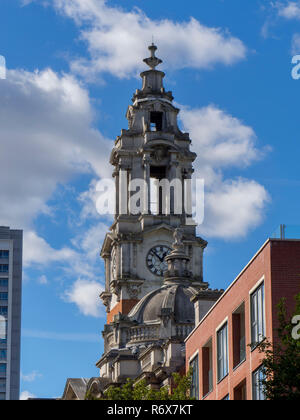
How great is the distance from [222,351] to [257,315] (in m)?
7.79

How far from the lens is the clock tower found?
146000 millimetres

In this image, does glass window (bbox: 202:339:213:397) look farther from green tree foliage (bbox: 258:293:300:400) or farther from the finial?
the finial

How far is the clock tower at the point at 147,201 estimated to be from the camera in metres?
146

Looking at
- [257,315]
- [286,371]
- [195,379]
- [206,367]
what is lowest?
[286,371]

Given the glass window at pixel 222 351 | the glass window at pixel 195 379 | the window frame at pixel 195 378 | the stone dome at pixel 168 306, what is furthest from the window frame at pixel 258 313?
the stone dome at pixel 168 306

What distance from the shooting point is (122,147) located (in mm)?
152125

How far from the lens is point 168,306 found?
121750mm

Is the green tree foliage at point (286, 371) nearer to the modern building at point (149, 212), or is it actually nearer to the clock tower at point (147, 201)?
the modern building at point (149, 212)

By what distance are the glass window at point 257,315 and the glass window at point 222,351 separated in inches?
222

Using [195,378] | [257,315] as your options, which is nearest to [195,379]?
[195,378]

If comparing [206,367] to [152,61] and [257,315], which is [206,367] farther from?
[152,61]

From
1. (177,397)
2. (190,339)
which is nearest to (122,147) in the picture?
(190,339)
